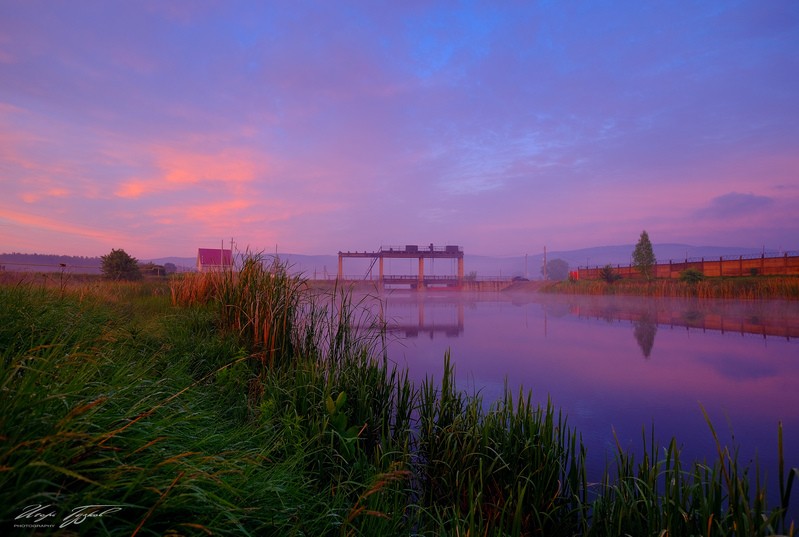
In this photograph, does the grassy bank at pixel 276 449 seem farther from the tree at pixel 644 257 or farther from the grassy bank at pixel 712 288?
the tree at pixel 644 257

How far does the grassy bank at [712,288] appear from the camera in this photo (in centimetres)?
2119

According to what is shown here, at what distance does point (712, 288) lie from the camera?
79.4 ft

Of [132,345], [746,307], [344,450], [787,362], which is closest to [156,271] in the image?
[132,345]

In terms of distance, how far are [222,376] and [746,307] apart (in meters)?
26.9

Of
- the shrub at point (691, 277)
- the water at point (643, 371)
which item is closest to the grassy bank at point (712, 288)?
the shrub at point (691, 277)

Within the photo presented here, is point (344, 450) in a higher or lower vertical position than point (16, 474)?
lower

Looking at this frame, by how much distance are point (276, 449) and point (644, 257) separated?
39.8 meters

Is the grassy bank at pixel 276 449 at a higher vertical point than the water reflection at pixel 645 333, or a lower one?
higher

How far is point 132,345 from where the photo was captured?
410 centimetres

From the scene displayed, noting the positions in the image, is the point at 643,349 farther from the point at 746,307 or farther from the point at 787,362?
the point at 746,307
